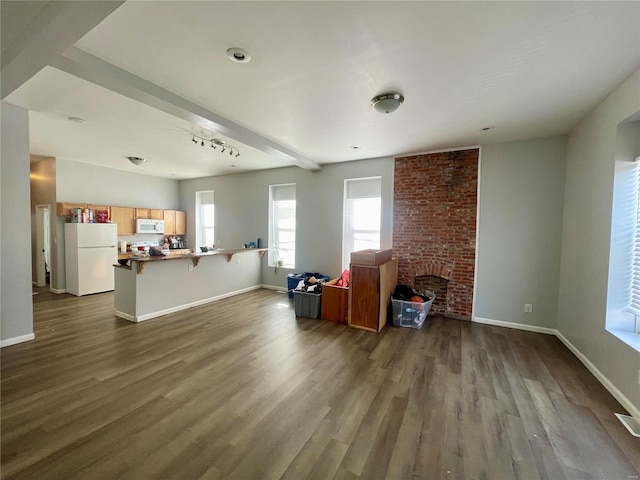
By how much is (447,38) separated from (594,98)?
6.81 ft

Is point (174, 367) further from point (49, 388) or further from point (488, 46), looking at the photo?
point (488, 46)

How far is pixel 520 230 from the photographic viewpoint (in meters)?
3.76

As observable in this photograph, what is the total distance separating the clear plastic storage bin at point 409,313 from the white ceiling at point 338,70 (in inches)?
98.8

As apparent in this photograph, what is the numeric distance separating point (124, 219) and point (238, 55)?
596 cm

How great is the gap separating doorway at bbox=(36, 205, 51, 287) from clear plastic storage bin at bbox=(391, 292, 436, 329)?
7542 millimetres

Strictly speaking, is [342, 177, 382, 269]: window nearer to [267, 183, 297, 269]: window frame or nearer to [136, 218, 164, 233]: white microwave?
[267, 183, 297, 269]: window frame

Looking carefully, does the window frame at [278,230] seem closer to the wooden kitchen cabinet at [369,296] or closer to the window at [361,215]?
the window at [361,215]

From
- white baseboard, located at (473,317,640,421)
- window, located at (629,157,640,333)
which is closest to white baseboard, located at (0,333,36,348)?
white baseboard, located at (473,317,640,421)

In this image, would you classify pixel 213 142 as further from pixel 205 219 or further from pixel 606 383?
pixel 606 383

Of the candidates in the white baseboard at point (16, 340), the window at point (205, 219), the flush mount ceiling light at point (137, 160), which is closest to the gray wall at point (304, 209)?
the window at point (205, 219)

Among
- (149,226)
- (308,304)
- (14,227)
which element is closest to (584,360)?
(308,304)

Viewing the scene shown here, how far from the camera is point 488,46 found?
1.85 meters

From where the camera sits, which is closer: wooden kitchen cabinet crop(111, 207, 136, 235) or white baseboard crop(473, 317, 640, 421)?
white baseboard crop(473, 317, 640, 421)

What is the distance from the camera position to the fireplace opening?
4.33 meters
